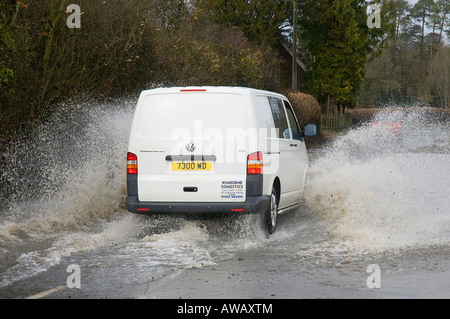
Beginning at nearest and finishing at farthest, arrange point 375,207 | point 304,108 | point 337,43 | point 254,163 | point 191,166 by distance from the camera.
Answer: point 254,163, point 191,166, point 375,207, point 304,108, point 337,43

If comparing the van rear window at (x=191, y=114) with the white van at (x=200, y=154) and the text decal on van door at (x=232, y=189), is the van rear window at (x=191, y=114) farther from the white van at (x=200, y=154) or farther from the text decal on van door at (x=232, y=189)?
the text decal on van door at (x=232, y=189)

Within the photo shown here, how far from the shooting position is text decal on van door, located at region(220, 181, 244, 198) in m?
8.72

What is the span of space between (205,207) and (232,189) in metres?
0.40

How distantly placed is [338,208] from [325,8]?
40298 millimetres

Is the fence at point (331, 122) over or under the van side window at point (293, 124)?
under

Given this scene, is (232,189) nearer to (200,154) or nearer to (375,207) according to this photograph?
(200,154)

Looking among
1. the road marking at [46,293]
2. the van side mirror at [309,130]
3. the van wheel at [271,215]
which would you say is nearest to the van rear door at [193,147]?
the van wheel at [271,215]

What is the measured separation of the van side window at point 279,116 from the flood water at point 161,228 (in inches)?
53.9

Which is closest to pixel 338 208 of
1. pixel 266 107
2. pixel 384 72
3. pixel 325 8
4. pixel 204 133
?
pixel 266 107

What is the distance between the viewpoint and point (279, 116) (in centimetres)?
1007

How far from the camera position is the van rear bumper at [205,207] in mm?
8695

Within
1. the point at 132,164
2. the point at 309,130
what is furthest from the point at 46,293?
the point at 309,130

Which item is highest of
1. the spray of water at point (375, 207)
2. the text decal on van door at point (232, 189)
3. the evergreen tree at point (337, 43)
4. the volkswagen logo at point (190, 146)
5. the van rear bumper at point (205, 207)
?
the evergreen tree at point (337, 43)

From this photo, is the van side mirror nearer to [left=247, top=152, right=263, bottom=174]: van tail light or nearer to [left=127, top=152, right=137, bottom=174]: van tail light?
[left=247, top=152, right=263, bottom=174]: van tail light
